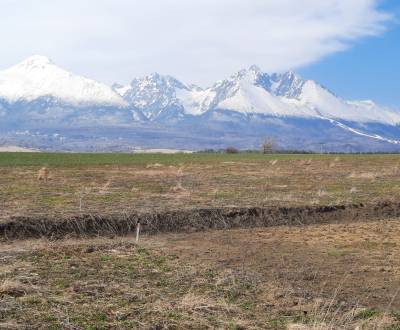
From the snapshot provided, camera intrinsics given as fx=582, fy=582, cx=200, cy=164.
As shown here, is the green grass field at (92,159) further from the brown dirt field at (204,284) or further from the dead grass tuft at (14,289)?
the dead grass tuft at (14,289)

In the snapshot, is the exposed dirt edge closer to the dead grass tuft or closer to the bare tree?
the dead grass tuft

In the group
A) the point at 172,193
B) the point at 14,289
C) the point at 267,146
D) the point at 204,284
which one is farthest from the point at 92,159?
the point at 267,146

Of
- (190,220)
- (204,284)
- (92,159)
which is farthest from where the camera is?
(92,159)

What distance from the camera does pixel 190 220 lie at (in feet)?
80.7

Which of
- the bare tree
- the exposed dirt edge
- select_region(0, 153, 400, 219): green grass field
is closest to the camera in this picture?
the exposed dirt edge

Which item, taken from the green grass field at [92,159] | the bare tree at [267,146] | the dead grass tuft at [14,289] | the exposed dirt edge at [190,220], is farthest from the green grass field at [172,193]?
the bare tree at [267,146]

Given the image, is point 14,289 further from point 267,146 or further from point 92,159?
point 267,146

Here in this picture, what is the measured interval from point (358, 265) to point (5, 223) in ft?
42.4

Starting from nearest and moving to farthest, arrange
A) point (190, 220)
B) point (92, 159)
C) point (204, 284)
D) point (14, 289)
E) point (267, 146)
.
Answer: point (14, 289)
point (204, 284)
point (190, 220)
point (92, 159)
point (267, 146)

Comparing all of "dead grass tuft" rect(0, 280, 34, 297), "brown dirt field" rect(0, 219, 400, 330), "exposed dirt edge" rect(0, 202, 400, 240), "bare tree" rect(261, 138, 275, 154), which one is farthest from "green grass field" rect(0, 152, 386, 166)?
"bare tree" rect(261, 138, 275, 154)

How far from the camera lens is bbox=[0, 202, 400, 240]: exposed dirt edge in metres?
22.0

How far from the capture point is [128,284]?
41.9 ft

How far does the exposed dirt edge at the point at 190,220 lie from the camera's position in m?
22.0

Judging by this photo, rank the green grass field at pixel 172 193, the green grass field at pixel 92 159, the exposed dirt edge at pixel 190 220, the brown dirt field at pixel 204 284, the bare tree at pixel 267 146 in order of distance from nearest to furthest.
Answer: the brown dirt field at pixel 204 284 → the exposed dirt edge at pixel 190 220 → the green grass field at pixel 172 193 → the green grass field at pixel 92 159 → the bare tree at pixel 267 146
